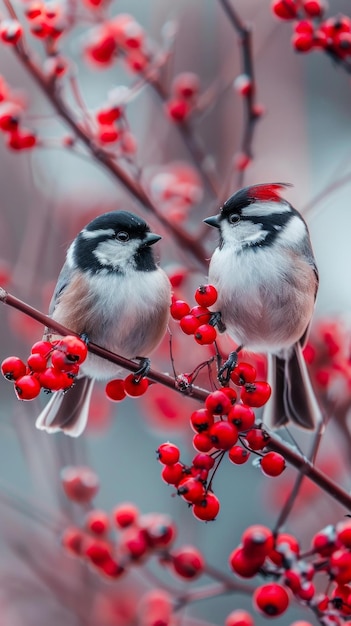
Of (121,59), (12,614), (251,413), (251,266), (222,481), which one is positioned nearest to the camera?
(251,413)

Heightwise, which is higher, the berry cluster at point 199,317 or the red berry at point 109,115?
the red berry at point 109,115

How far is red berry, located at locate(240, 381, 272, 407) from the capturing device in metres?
0.82

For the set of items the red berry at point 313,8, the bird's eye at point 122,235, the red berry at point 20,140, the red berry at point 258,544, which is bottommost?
the red berry at point 258,544

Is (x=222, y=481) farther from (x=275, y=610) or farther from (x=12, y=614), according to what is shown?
(x=275, y=610)

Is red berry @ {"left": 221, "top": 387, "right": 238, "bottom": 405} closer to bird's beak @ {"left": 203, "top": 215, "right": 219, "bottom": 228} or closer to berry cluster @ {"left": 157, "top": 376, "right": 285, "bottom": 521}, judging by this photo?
berry cluster @ {"left": 157, "top": 376, "right": 285, "bottom": 521}

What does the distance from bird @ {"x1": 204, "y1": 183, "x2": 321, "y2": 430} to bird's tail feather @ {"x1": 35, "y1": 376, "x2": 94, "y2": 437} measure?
300 mm

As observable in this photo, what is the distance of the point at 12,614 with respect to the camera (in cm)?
187

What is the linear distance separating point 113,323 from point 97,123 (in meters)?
0.40

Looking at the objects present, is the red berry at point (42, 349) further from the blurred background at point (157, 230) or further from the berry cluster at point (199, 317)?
the blurred background at point (157, 230)

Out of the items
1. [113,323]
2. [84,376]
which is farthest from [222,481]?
[113,323]

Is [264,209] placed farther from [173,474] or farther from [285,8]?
[173,474]

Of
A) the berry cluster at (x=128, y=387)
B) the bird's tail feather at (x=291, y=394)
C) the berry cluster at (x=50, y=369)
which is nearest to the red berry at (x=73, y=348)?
the berry cluster at (x=50, y=369)

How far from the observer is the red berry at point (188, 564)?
100cm

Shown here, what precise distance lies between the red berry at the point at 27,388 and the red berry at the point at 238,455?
0.24m
